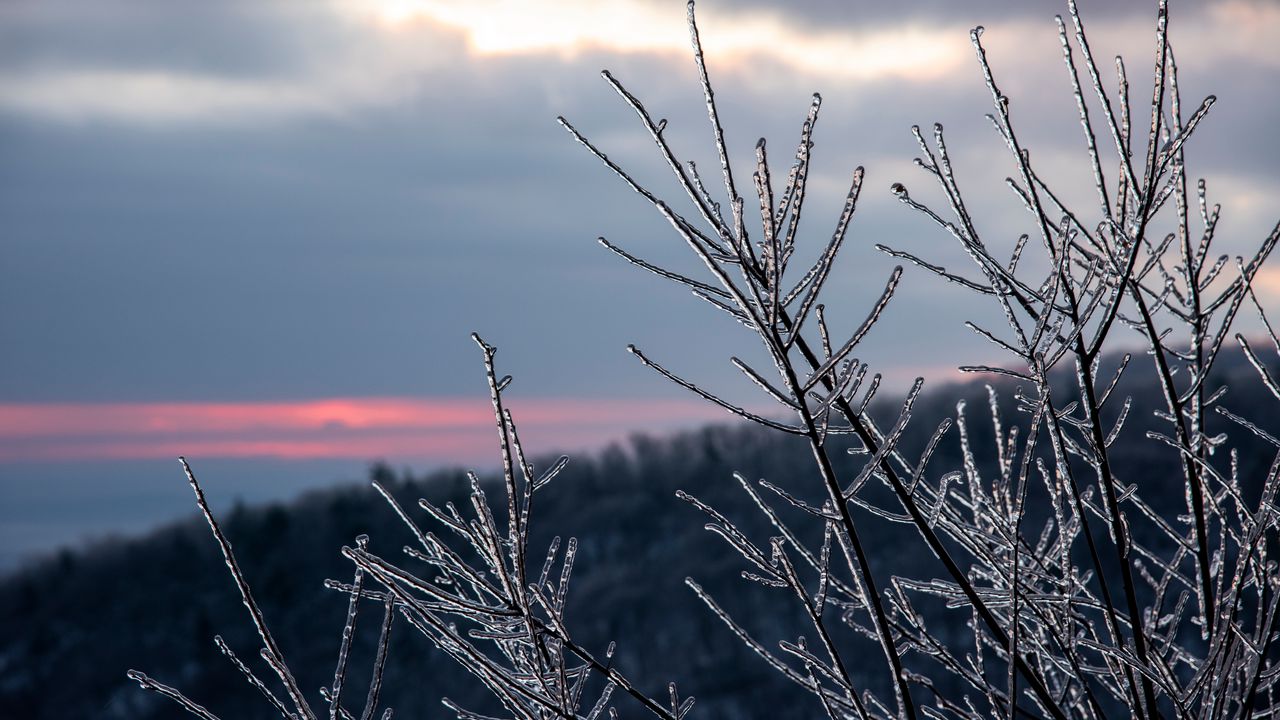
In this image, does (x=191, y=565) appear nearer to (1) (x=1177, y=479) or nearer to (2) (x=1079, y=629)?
(1) (x=1177, y=479)

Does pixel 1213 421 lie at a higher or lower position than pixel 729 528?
lower

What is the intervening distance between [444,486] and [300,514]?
20.0ft

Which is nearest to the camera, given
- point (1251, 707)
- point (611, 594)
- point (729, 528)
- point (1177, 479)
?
point (729, 528)

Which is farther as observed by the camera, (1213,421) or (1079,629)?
(1213,421)

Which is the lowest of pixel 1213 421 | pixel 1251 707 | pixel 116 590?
pixel 116 590

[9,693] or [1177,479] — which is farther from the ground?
[1177,479]

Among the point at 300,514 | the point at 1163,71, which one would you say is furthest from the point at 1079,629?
the point at 300,514

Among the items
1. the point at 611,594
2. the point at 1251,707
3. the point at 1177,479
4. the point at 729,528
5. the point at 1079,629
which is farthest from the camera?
the point at 611,594

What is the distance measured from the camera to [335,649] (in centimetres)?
3722

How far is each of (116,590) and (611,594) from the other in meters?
19.5

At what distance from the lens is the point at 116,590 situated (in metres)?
39.9

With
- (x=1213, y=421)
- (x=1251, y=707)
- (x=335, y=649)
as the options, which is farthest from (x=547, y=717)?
(x=1213, y=421)

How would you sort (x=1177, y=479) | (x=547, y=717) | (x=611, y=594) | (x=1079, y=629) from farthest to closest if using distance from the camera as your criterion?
(x=611, y=594) → (x=1177, y=479) → (x=1079, y=629) → (x=547, y=717)

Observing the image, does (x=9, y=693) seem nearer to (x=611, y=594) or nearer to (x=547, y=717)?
(x=611, y=594)
